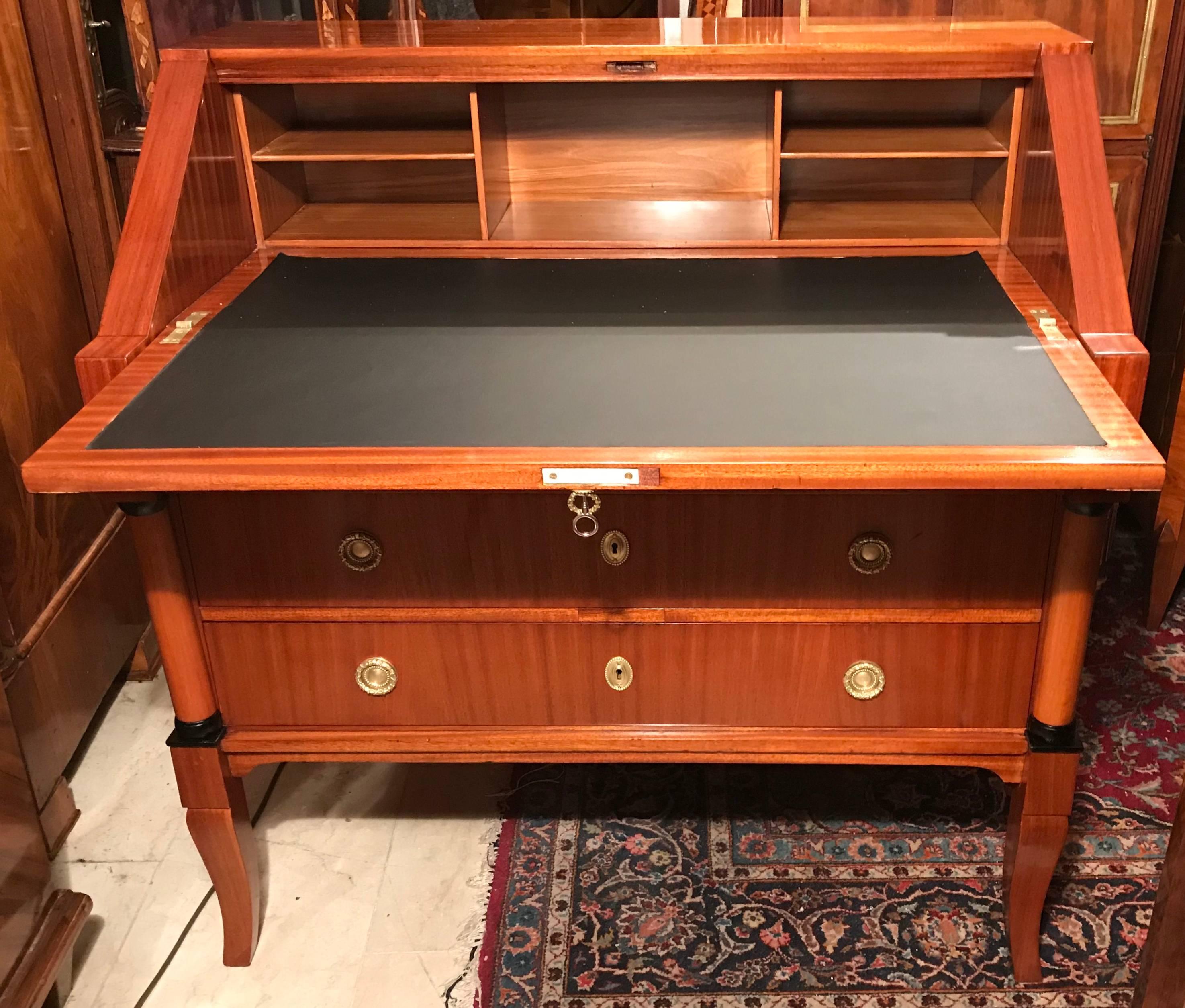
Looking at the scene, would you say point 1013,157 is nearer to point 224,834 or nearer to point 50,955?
point 224,834

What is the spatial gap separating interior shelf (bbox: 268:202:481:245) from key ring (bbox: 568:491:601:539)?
0.58 m

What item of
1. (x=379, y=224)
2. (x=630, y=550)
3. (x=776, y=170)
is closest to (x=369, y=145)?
(x=379, y=224)

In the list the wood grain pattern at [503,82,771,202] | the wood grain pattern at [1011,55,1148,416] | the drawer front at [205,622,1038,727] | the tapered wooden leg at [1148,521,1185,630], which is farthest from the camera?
the tapered wooden leg at [1148,521,1185,630]

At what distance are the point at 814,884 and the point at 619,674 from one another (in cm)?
59

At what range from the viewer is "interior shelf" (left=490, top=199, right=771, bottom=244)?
67.2 inches

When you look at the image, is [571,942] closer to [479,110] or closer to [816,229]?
[816,229]

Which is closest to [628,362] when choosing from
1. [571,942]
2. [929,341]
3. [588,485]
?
[588,485]

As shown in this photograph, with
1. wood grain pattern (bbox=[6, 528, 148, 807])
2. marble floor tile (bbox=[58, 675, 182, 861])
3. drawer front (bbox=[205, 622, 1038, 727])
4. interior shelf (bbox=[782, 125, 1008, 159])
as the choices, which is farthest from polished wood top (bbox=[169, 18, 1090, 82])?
marble floor tile (bbox=[58, 675, 182, 861])

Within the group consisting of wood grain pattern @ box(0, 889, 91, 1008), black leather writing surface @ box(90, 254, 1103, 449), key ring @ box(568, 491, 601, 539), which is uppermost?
black leather writing surface @ box(90, 254, 1103, 449)

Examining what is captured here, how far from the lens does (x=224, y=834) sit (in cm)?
155

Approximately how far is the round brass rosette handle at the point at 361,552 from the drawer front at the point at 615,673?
0.09 m

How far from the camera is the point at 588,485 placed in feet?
3.70

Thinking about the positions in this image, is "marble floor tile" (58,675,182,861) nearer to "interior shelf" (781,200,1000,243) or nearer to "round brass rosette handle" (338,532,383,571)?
"round brass rosette handle" (338,532,383,571)

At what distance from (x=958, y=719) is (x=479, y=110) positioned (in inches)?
42.3
